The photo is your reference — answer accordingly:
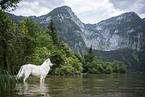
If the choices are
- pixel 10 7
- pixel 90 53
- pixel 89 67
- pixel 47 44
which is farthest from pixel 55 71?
pixel 90 53

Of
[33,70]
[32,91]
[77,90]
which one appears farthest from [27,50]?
[77,90]

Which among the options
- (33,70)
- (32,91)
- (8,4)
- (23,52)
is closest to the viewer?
(32,91)

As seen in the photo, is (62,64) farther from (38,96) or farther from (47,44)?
(38,96)

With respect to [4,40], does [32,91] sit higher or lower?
lower

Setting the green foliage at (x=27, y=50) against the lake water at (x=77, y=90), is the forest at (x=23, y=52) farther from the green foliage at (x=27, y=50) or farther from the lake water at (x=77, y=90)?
the lake water at (x=77, y=90)

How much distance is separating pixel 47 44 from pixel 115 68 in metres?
57.9

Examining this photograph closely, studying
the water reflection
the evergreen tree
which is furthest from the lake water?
the evergreen tree

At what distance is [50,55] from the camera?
25094 mm

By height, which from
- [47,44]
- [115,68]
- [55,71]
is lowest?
[115,68]

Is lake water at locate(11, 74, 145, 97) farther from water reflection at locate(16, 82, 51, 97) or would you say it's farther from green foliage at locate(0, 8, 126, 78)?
green foliage at locate(0, 8, 126, 78)

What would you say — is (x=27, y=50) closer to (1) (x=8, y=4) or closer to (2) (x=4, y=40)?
(2) (x=4, y=40)

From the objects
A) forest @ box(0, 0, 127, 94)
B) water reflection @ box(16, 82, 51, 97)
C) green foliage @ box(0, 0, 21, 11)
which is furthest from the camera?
green foliage @ box(0, 0, 21, 11)

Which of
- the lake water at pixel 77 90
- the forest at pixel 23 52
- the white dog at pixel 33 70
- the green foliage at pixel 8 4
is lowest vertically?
the lake water at pixel 77 90

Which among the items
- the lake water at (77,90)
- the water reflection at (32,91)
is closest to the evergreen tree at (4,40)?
the lake water at (77,90)
